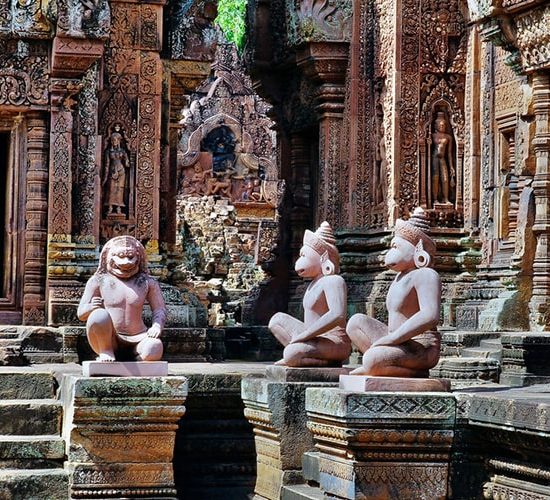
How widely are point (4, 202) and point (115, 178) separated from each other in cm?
123

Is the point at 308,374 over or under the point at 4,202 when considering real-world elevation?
under

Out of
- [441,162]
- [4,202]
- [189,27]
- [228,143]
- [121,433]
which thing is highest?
[228,143]

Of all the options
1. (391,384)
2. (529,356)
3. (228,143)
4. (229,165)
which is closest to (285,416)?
(391,384)

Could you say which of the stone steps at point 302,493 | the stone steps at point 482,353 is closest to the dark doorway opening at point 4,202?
the stone steps at point 482,353

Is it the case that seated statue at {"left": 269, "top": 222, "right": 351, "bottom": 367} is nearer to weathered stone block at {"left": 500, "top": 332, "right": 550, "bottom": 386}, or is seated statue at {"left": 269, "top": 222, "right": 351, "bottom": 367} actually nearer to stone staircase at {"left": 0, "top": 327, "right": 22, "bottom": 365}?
weathered stone block at {"left": 500, "top": 332, "right": 550, "bottom": 386}

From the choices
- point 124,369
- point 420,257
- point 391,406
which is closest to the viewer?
point 391,406

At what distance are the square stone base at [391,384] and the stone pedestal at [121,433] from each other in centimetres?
171

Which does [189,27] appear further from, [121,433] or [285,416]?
[285,416]

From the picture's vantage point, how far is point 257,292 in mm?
20359

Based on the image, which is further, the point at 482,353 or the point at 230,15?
the point at 230,15

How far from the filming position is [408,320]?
332 inches

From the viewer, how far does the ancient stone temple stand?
838 cm

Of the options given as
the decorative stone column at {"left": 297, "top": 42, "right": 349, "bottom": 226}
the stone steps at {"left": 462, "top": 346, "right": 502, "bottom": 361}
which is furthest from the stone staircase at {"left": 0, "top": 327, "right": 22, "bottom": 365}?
the decorative stone column at {"left": 297, "top": 42, "right": 349, "bottom": 226}

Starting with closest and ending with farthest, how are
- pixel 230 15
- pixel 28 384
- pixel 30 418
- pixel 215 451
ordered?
1. pixel 30 418
2. pixel 28 384
3. pixel 215 451
4. pixel 230 15
